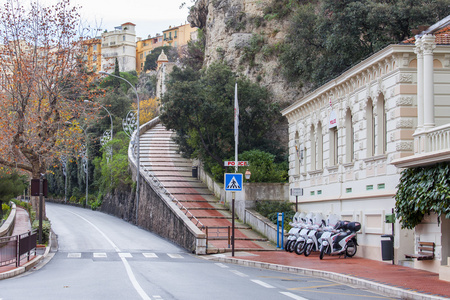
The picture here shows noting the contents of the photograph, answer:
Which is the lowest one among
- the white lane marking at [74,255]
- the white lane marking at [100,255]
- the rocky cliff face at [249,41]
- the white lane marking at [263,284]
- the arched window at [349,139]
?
the white lane marking at [74,255]

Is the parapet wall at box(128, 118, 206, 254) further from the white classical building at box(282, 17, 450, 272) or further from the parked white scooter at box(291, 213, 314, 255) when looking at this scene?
the white classical building at box(282, 17, 450, 272)

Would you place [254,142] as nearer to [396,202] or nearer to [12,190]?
[12,190]

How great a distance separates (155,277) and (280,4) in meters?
36.8

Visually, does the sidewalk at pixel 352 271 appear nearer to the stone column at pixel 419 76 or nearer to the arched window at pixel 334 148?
the arched window at pixel 334 148

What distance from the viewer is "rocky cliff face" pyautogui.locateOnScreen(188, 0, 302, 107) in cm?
4581

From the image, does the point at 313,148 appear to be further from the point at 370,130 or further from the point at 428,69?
the point at 428,69

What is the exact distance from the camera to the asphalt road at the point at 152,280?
12562 mm

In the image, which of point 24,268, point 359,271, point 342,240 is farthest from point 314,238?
point 24,268

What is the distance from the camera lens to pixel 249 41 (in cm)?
4928

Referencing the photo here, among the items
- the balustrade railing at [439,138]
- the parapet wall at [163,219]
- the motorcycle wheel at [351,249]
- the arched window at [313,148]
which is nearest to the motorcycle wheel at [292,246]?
the motorcycle wheel at [351,249]

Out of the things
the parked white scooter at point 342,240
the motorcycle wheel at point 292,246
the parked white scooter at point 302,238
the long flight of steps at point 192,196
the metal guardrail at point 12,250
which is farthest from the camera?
the long flight of steps at point 192,196

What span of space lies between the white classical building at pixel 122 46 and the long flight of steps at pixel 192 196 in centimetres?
9323

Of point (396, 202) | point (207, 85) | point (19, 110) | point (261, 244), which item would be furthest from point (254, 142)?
point (396, 202)

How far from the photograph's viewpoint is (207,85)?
134 feet
